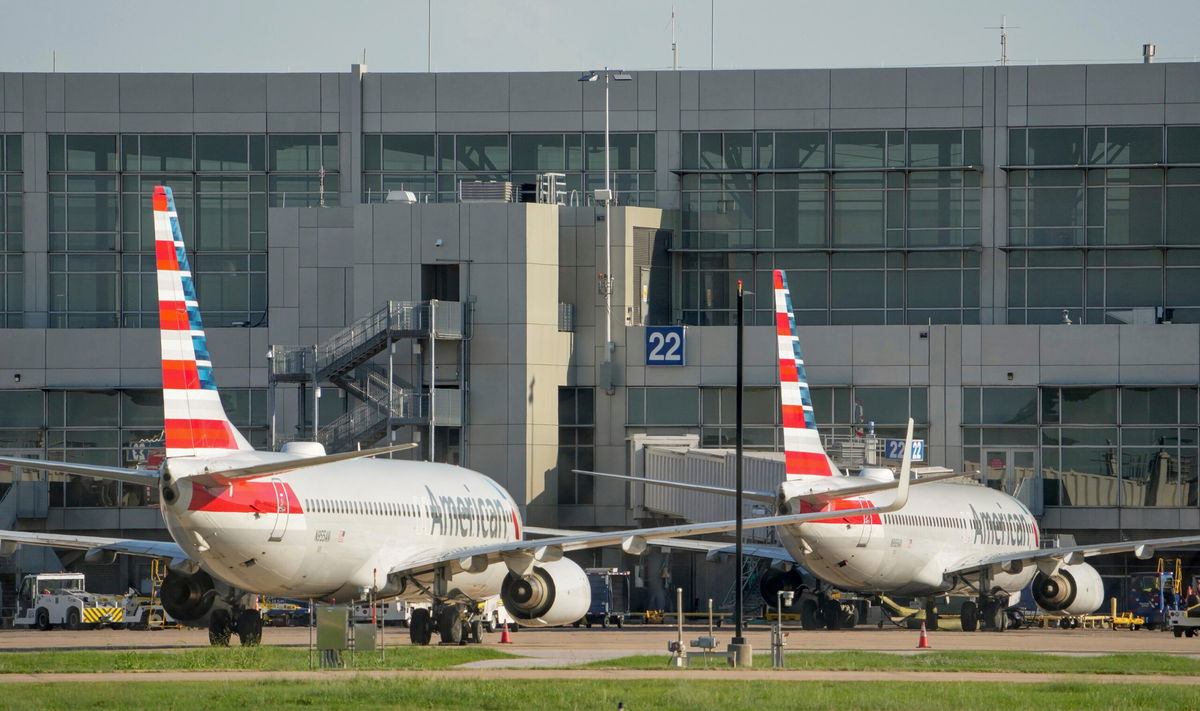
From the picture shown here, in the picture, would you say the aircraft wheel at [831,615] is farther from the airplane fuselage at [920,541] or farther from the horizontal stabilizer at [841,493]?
the horizontal stabilizer at [841,493]

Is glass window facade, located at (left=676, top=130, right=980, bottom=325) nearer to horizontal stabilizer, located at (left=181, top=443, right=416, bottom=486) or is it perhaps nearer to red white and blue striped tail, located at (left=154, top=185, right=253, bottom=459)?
red white and blue striped tail, located at (left=154, top=185, right=253, bottom=459)

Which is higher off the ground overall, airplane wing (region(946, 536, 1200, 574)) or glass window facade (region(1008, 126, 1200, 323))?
glass window facade (region(1008, 126, 1200, 323))

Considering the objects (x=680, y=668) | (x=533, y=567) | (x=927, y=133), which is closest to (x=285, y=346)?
(x=927, y=133)

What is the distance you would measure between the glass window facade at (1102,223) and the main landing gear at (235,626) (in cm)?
4596

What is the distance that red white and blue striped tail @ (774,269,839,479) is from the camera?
1847 inches

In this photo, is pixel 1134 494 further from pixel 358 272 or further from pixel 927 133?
pixel 358 272

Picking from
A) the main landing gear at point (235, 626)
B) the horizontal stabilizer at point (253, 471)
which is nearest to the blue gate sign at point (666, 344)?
the main landing gear at point (235, 626)

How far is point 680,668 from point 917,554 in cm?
2198

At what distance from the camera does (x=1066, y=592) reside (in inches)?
2238

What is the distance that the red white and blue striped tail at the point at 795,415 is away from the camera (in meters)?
46.9

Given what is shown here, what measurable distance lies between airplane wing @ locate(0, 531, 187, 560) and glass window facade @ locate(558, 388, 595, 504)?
32732 mm

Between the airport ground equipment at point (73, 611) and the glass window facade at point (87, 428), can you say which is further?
the glass window facade at point (87, 428)

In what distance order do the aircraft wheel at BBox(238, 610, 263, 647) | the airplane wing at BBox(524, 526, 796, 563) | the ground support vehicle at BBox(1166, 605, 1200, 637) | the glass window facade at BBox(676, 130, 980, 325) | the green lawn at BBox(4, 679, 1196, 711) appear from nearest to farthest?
the green lawn at BBox(4, 679, 1196, 711) → the aircraft wheel at BBox(238, 610, 263, 647) → the ground support vehicle at BBox(1166, 605, 1200, 637) → the airplane wing at BBox(524, 526, 796, 563) → the glass window facade at BBox(676, 130, 980, 325)

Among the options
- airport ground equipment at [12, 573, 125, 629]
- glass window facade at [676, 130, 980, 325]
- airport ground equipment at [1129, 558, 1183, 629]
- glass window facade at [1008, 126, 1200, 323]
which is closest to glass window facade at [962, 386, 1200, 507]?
airport ground equipment at [1129, 558, 1183, 629]
